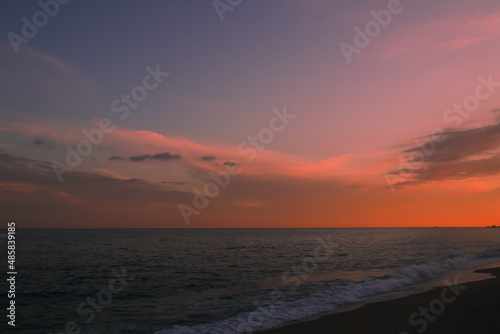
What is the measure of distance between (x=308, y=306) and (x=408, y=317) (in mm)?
5223

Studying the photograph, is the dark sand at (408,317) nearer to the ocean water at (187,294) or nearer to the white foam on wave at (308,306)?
the white foam on wave at (308,306)

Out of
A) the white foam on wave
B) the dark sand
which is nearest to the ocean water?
the white foam on wave

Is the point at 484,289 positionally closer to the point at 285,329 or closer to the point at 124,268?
the point at 285,329

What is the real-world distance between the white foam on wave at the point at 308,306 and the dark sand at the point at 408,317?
114 centimetres

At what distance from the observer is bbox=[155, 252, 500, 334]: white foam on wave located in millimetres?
14711

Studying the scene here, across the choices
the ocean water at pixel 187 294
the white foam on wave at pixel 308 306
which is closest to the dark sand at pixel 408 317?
the white foam on wave at pixel 308 306

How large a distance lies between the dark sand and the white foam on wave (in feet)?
3.74

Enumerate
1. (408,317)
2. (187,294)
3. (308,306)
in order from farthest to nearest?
(187,294) < (308,306) < (408,317)

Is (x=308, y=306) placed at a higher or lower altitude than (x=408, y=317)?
lower

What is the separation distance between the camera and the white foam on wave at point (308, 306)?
14711 mm

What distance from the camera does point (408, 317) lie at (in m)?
15.3

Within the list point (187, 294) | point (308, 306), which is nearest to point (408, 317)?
point (308, 306)

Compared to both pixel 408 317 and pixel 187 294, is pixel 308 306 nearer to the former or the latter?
pixel 408 317

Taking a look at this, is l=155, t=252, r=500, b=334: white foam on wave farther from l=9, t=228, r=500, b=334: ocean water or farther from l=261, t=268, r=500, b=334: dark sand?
l=261, t=268, r=500, b=334: dark sand
